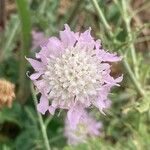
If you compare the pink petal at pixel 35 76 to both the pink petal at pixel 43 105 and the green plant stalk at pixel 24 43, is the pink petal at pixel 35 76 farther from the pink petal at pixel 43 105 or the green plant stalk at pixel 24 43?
the green plant stalk at pixel 24 43

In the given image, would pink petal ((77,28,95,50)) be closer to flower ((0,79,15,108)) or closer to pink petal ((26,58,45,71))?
pink petal ((26,58,45,71))

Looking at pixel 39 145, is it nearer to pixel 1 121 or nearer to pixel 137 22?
pixel 1 121

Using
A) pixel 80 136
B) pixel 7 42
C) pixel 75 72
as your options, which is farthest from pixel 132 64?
pixel 75 72

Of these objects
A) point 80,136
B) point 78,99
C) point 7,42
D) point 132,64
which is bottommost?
point 78,99

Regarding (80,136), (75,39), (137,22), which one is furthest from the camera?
(137,22)

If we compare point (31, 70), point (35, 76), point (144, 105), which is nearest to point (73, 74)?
point (35, 76)

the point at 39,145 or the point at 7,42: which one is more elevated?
the point at 7,42

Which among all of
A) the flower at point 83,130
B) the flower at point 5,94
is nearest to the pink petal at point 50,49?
the flower at point 5,94
